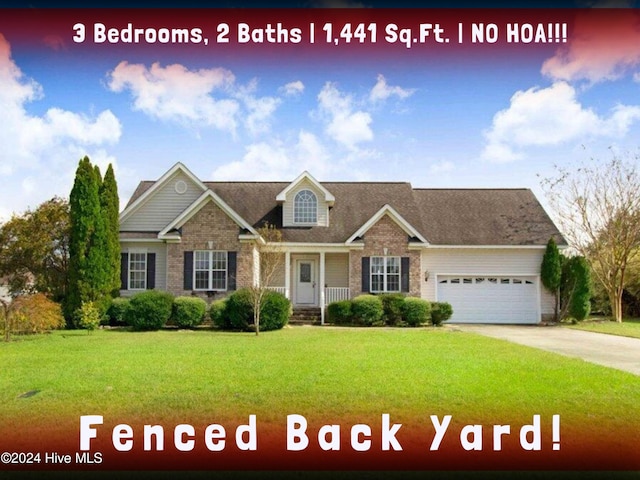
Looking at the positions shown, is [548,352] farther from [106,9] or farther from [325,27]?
[106,9]

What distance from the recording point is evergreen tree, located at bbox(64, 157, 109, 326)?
19750mm

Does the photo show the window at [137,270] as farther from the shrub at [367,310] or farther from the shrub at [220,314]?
the shrub at [367,310]

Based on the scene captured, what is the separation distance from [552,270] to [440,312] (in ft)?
19.1

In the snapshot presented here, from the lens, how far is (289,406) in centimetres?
720

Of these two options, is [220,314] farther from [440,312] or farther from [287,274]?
[440,312]

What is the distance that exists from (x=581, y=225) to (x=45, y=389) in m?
25.4

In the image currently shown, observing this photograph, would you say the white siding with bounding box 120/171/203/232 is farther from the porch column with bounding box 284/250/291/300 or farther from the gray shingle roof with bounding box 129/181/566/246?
the porch column with bounding box 284/250/291/300

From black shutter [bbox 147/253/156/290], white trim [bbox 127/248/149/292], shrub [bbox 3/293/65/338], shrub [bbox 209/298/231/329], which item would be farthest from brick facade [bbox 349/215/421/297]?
shrub [bbox 3/293/65/338]

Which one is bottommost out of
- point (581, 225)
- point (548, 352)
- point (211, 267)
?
point (548, 352)

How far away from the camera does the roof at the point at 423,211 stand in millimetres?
24484

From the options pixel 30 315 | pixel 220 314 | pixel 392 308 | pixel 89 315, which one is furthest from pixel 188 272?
pixel 392 308

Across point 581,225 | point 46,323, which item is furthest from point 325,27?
point 581,225

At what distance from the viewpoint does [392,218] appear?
76.9 ft

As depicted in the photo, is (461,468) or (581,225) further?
(581,225)
